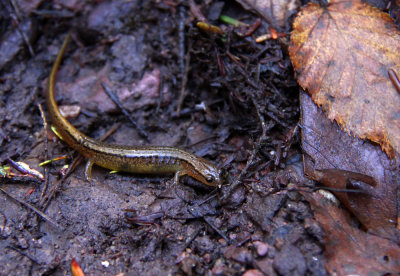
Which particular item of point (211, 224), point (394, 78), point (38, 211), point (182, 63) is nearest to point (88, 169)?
point (38, 211)

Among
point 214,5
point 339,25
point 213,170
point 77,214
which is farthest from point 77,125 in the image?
point 339,25

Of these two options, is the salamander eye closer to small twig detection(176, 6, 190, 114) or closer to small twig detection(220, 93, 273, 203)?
small twig detection(220, 93, 273, 203)

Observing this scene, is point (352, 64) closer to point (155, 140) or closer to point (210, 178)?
point (210, 178)

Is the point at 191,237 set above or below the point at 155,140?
above

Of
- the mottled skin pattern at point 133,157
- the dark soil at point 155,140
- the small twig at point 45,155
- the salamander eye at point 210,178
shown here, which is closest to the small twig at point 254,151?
the dark soil at point 155,140

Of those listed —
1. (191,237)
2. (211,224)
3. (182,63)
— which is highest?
(182,63)

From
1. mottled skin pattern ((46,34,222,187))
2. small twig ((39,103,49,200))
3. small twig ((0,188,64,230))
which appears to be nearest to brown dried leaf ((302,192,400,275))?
mottled skin pattern ((46,34,222,187))
